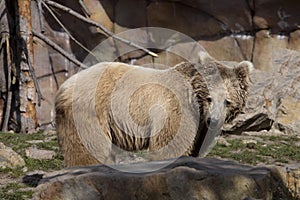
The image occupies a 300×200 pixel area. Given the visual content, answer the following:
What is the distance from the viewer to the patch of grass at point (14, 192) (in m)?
5.08

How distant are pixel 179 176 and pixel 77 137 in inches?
63.7

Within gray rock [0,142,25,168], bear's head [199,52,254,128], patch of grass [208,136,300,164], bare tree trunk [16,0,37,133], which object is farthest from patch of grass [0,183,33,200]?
bare tree trunk [16,0,37,133]

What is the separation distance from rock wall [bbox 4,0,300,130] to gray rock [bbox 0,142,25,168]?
519cm

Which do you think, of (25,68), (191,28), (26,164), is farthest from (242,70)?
(191,28)

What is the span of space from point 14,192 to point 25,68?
510cm

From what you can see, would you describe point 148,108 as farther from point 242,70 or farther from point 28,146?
point 28,146

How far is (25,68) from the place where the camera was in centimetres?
1009

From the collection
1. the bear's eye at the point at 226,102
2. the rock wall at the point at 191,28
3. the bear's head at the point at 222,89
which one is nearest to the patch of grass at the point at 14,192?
the bear's head at the point at 222,89

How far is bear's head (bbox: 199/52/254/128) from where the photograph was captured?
188 inches

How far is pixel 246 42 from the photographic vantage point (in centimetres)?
1171

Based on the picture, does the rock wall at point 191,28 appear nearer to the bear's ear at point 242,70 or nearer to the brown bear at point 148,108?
the bear's ear at point 242,70

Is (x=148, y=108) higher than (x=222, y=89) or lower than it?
lower

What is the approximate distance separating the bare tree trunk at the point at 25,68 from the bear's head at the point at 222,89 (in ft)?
18.4

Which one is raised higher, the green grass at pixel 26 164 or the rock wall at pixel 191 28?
the rock wall at pixel 191 28
